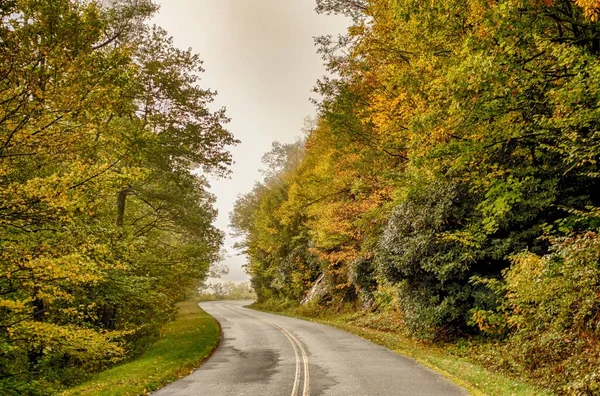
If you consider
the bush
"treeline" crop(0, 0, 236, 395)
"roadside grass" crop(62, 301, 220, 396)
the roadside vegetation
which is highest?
"treeline" crop(0, 0, 236, 395)

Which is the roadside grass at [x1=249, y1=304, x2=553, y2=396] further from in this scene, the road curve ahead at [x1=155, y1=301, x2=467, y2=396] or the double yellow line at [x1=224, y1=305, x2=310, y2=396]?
the double yellow line at [x1=224, y1=305, x2=310, y2=396]

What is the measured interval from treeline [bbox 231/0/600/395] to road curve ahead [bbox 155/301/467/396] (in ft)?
9.08

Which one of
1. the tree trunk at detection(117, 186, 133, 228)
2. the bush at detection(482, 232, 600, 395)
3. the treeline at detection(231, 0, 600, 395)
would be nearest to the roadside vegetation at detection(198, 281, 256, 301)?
the tree trunk at detection(117, 186, 133, 228)

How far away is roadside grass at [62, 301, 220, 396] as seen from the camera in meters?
10.2

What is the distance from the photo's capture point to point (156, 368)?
12.3 metres

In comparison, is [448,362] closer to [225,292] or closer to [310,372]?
[310,372]

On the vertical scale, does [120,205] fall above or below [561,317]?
above

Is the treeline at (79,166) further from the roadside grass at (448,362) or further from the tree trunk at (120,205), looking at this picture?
the roadside grass at (448,362)

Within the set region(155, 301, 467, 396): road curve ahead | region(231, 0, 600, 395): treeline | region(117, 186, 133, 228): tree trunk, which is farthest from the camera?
region(117, 186, 133, 228): tree trunk

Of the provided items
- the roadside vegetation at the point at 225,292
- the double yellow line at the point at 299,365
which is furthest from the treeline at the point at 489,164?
the roadside vegetation at the point at 225,292

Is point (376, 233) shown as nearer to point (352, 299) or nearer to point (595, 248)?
point (352, 299)

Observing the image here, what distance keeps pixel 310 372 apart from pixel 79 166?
27.7ft

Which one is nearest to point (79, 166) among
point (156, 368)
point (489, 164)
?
point (156, 368)

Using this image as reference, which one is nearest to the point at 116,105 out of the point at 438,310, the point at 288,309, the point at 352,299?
the point at 438,310
